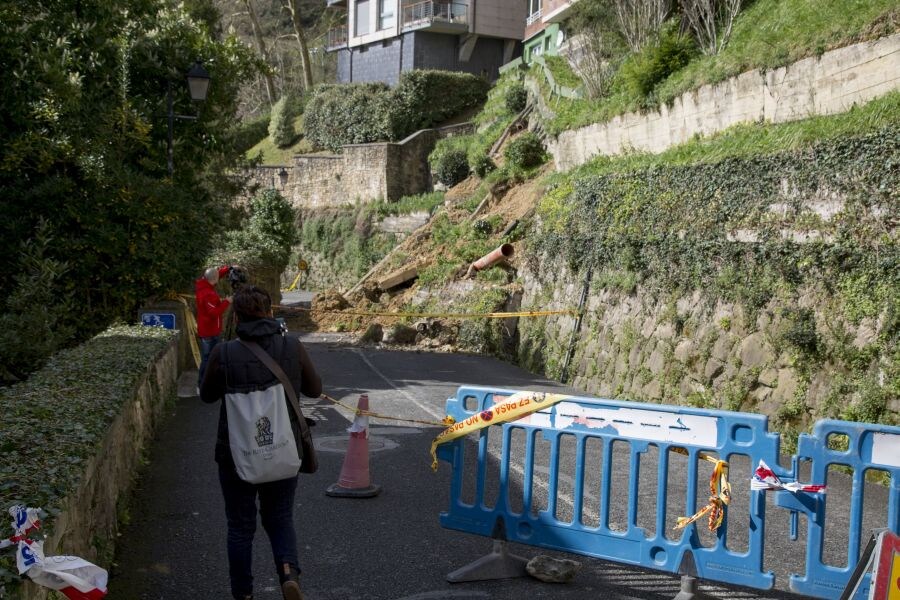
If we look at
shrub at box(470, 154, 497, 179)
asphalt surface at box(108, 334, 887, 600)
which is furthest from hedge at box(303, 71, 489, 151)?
asphalt surface at box(108, 334, 887, 600)

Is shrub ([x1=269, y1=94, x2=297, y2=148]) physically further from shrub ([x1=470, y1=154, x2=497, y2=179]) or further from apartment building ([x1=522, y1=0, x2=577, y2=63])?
shrub ([x1=470, y1=154, x2=497, y2=179])

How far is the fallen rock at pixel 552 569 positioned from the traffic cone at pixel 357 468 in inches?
82.9

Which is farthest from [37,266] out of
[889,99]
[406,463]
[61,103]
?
[889,99]

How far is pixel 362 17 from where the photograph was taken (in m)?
48.0

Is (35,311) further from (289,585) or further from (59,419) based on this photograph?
(289,585)

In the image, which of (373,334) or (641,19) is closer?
(373,334)

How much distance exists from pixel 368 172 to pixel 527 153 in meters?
13.0

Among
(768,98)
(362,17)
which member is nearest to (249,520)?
(768,98)

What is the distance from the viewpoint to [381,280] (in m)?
23.2

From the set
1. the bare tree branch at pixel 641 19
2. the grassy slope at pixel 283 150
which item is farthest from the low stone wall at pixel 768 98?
the grassy slope at pixel 283 150

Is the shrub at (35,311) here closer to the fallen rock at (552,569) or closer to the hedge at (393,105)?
the fallen rock at (552,569)

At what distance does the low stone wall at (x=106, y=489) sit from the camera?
404 cm

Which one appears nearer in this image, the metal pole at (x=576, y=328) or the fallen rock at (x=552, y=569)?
the fallen rock at (x=552, y=569)

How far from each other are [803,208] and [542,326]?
6.87 metres
